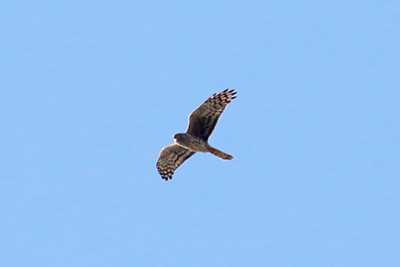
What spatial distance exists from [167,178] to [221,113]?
3458 millimetres

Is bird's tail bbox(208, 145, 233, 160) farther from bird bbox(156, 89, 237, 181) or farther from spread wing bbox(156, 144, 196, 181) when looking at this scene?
spread wing bbox(156, 144, 196, 181)

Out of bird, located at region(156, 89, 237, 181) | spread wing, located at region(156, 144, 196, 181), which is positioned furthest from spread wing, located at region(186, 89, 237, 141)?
spread wing, located at region(156, 144, 196, 181)

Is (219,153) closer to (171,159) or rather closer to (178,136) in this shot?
(178,136)

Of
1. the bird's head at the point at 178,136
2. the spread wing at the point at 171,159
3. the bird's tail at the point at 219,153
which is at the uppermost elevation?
the spread wing at the point at 171,159

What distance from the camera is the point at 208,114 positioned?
20844 millimetres

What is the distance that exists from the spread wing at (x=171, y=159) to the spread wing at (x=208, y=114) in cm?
163

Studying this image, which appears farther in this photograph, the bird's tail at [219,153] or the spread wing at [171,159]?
the spread wing at [171,159]

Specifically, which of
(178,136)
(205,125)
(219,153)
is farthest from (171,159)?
(219,153)

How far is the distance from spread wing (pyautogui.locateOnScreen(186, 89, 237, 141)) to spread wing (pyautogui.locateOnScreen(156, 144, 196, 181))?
163 centimetres

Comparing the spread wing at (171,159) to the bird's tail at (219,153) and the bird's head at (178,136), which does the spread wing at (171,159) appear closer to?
the bird's head at (178,136)

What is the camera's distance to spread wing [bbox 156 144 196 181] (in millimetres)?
22703

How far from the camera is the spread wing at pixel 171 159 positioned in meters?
22.7

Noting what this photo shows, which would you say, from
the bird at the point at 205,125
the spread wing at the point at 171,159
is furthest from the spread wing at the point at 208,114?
the spread wing at the point at 171,159

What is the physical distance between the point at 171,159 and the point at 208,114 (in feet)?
8.97
